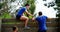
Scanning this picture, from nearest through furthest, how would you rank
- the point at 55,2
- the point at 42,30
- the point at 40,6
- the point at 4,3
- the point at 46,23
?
the point at 42,30 → the point at 46,23 → the point at 55,2 → the point at 4,3 → the point at 40,6

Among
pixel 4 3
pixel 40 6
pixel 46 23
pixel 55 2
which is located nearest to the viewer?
pixel 46 23

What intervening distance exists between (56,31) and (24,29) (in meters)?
1.69

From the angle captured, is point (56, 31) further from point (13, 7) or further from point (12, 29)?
point (13, 7)

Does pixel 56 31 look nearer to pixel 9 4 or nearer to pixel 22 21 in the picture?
pixel 22 21

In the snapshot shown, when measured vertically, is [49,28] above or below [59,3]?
below

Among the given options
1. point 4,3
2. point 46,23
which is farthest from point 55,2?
point 4,3

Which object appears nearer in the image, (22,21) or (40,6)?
(22,21)

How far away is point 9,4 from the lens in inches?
1037

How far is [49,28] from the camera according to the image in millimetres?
16078

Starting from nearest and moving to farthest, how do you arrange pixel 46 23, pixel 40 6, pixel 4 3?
pixel 46 23, pixel 4 3, pixel 40 6

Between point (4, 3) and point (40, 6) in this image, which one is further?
point (40, 6)

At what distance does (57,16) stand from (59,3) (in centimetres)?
Result: 68

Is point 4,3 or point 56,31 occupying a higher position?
point 4,3

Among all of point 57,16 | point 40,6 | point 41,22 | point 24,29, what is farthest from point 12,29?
point 40,6
